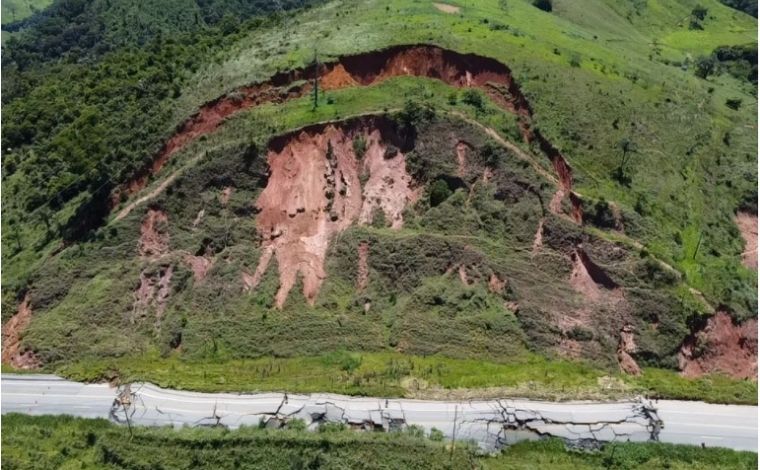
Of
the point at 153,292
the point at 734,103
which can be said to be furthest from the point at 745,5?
the point at 153,292

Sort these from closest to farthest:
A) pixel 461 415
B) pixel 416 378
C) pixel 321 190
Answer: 1. pixel 461 415
2. pixel 416 378
3. pixel 321 190

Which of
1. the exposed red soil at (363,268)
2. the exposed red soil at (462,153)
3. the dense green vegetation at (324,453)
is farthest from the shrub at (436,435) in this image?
the exposed red soil at (462,153)

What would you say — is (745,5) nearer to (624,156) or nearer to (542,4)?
(542,4)

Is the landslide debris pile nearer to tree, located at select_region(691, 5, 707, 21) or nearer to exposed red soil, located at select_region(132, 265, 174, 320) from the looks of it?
exposed red soil, located at select_region(132, 265, 174, 320)

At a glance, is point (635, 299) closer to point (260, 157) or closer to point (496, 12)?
point (260, 157)

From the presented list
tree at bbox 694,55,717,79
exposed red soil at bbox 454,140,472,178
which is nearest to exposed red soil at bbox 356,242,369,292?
exposed red soil at bbox 454,140,472,178
